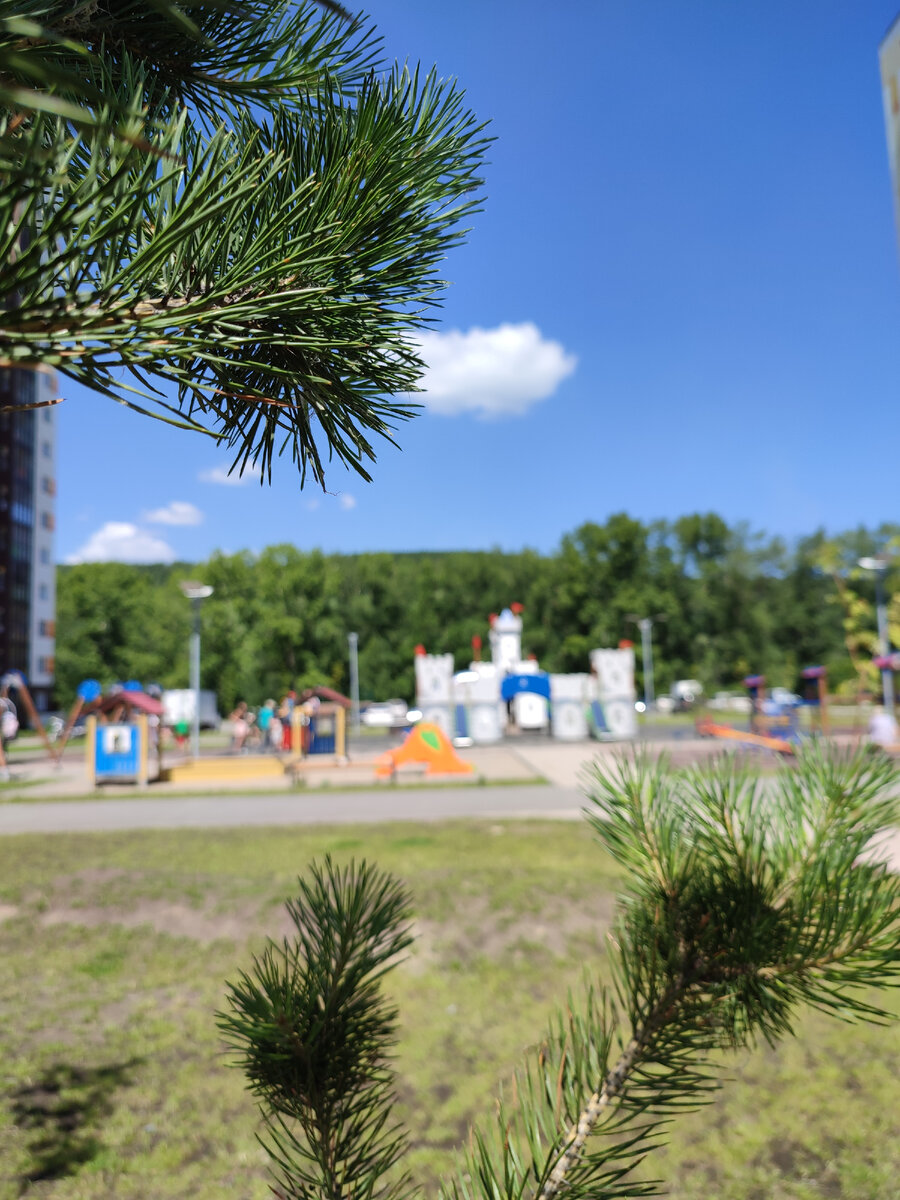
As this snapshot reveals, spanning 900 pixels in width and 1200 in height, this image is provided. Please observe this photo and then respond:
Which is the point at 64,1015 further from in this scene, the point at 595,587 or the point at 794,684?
the point at 794,684

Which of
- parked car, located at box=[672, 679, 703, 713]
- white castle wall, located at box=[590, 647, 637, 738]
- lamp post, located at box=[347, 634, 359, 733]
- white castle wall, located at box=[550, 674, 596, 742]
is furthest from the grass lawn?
parked car, located at box=[672, 679, 703, 713]

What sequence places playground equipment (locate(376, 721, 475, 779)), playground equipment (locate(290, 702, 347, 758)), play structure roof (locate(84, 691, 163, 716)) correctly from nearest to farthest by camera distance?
playground equipment (locate(376, 721, 475, 779)) → play structure roof (locate(84, 691, 163, 716)) → playground equipment (locate(290, 702, 347, 758))

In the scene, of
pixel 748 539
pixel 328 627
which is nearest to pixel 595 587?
pixel 748 539

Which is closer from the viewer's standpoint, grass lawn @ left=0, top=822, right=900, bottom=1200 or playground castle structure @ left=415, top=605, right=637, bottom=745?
grass lawn @ left=0, top=822, right=900, bottom=1200

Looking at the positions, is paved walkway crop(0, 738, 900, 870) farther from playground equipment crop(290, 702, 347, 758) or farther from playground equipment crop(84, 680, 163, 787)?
playground equipment crop(290, 702, 347, 758)

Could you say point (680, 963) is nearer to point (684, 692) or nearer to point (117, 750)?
point (117, 750)

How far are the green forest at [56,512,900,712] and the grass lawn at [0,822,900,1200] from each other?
4646 centimetres

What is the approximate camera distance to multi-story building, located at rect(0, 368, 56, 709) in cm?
4791

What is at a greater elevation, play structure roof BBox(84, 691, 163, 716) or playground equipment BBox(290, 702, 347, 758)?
play structure roof BBox(84, 691, 163, 716)

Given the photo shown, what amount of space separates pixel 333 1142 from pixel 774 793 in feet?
3.10

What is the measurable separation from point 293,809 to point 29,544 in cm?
4390

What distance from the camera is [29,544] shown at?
1999 inches

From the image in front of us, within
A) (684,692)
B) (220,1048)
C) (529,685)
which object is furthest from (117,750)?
(684,692)

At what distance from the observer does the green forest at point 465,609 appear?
181ft
